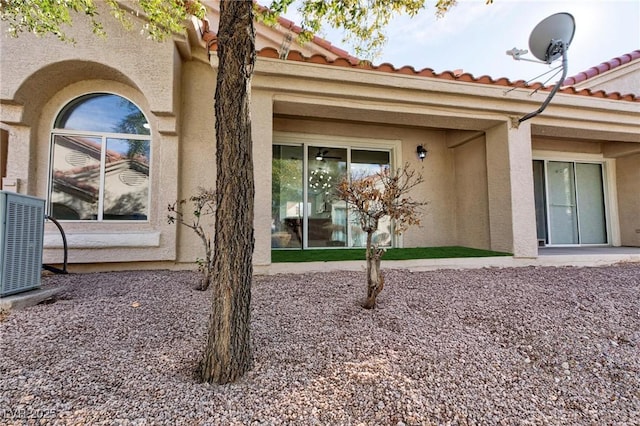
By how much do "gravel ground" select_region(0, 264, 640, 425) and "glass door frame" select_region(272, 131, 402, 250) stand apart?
4.08 meters

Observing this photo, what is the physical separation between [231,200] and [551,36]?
7.62 m

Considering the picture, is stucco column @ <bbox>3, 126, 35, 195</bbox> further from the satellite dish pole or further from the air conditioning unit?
the satellite dish pole

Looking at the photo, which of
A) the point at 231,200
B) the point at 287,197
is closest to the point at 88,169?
the point at 287,197

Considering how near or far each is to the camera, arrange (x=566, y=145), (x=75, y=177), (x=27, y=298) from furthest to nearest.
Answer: (x=566, y=145)
(x=75, y=177)
(x=27, y=298)

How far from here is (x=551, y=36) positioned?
A: 612 cm

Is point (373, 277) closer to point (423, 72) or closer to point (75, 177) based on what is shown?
point (423, 72)

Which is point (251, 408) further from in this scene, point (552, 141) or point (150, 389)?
point (552, 141)

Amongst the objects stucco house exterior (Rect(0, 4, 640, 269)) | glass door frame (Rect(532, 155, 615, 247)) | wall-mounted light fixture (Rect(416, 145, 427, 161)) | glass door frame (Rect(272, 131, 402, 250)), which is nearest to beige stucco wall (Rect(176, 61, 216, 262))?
stucco house exterior (Rect(0, 4, 640, 269))

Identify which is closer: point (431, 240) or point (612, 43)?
point (431, 240)

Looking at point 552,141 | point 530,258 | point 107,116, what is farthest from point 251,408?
point 552,141

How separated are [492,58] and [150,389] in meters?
11.2

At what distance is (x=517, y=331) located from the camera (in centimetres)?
349

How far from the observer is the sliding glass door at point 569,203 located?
941 centimetres

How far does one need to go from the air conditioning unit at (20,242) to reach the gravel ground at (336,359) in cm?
47
